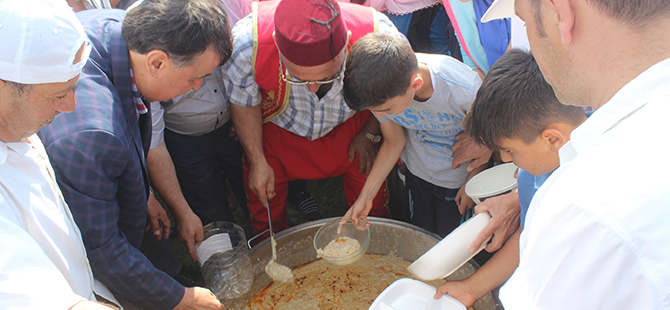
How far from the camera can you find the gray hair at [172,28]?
141cm

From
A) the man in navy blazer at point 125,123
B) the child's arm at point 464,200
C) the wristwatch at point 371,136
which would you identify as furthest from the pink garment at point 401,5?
the man in navy blazer at point 125,123

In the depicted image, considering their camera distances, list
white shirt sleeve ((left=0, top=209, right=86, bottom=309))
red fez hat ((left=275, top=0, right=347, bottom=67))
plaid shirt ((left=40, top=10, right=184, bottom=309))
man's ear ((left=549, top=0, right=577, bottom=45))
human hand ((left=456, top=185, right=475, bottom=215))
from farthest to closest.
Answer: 1. human hand ((left=456, top=185, right=475, bottom=215))
2. red fez hat ((left=275, top=0, right=347, bottom=67))
3. plaid shirt ((left=40, top=10, right=184, bottom=309))
4. white shirt sleeve ((left=0, top=209, right=86, bottom=309))
5. man's ear ((left=549, top=0, right=577, bottom=45))

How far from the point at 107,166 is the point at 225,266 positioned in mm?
766

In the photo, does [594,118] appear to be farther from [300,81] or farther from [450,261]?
[300,81]

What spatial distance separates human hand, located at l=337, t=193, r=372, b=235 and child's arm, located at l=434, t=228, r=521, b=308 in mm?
517

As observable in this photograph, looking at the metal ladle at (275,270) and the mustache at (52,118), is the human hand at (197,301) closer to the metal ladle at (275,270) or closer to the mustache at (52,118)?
the metal ladle at (275,270)

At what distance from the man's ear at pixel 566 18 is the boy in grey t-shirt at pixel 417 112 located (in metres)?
0.97

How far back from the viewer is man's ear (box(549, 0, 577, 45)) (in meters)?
0.68

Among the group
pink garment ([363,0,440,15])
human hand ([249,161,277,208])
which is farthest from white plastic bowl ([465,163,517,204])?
pink garment ([363,0,440,15])

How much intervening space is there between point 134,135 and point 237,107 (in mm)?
713

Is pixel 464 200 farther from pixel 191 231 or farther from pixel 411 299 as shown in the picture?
pixel 191 231

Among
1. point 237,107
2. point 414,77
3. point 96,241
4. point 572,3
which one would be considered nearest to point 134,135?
point 96,241

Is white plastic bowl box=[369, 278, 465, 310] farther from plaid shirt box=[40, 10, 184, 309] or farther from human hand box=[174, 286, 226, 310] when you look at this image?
plaid shirt box=[40, 10, 184, 309]

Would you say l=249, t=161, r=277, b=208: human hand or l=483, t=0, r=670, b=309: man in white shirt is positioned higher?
l=483, t=0, r=670, b=309: man in white shirt
